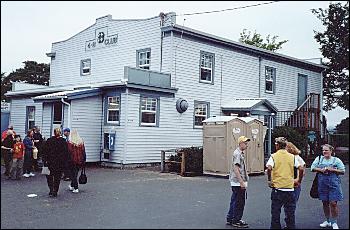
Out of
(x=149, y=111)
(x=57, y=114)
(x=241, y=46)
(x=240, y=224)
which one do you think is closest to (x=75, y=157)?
(x=240, y=224)

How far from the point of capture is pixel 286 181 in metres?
7.22

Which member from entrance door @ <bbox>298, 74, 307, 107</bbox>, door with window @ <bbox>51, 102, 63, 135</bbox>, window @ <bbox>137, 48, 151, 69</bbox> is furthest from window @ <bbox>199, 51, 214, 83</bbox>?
entrance door @ <bbox>298, 74, 307, 107</bbox>

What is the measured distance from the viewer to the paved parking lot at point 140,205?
25.0ft

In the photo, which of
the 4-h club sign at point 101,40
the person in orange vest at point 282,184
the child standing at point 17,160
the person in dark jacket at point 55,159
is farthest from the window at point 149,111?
the person in orange vest at point 282,184

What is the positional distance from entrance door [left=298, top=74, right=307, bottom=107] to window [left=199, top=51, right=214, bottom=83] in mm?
9748

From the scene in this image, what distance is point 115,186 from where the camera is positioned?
12859mm

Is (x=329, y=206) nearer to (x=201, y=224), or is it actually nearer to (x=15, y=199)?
(x=201, y=224)

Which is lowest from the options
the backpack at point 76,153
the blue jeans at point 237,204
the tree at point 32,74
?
the blue jeans at point 237,204

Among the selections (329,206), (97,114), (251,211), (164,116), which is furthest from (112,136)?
(329,206)

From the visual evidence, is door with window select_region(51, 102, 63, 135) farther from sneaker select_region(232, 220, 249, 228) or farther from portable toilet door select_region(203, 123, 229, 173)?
sneaker select_region(232, 220, 249, 228)

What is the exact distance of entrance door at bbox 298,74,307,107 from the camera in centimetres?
2997

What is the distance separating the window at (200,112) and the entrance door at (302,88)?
10254 millimetres

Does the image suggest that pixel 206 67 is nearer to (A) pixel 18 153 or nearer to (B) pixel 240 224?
(A) pixel 18 153

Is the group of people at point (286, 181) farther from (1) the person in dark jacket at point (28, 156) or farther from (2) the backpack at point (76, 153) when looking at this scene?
(1) the person in dark jacket at point (28, 156)
